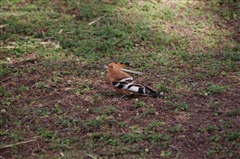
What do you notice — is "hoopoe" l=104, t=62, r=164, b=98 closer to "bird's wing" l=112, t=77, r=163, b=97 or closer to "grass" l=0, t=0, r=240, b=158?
"bird's wing" l=112, t=77, r=163, b=97

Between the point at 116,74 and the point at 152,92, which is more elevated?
the point at 116,74

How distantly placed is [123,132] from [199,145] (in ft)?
3.60

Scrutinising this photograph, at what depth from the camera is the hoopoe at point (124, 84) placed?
7.55 metres

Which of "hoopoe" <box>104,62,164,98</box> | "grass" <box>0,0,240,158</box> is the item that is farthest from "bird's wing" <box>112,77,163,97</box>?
"grass" <box>0,0,240,158</box>

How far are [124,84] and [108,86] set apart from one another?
0.65m

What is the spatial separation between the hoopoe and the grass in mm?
148

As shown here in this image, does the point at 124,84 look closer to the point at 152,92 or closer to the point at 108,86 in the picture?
the point at 152,92

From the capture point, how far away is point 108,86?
830cm

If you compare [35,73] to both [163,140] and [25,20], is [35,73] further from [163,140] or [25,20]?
[163,140]

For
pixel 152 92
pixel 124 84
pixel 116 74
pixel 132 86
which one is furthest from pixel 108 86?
pixel 152 92

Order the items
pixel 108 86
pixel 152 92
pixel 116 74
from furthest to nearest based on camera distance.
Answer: pixel 108 86 < pixel 116 74 < pixel 152 92

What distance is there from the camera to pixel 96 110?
7.18 metres

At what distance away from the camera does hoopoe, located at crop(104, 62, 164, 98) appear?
7551 mm

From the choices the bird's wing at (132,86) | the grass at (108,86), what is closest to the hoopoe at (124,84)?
the bird's wing at (132,86)
